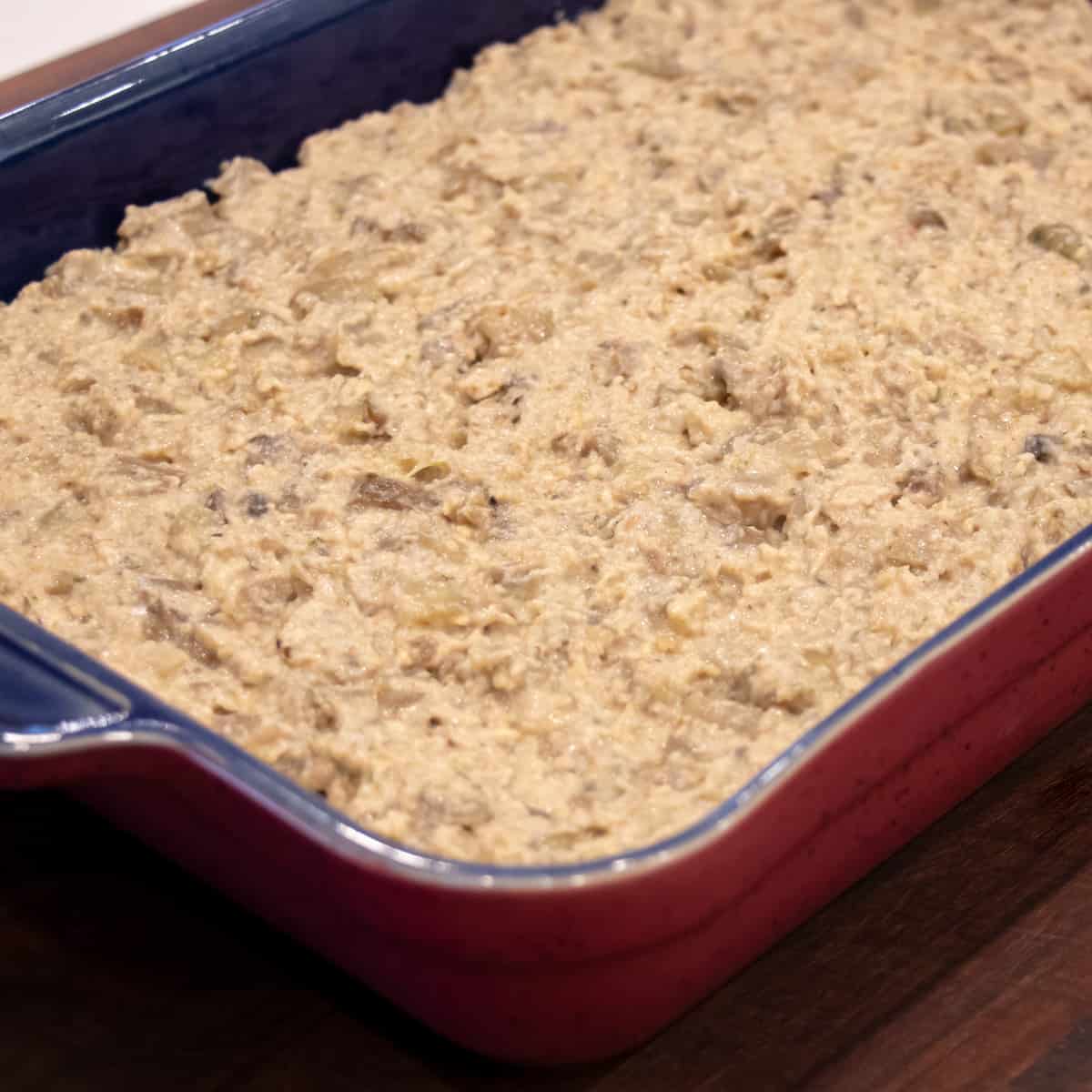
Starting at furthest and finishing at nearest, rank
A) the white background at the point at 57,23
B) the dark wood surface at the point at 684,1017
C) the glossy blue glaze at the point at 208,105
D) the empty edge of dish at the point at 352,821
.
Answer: the white background at the point at 57,23, the glossy blue glaze at the point at 208,105, the dark wood surface at the point at 684,1017, the empty edge of dish at the point at 352,821

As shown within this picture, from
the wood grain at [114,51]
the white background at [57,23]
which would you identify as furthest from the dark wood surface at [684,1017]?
the white background at [57,23]

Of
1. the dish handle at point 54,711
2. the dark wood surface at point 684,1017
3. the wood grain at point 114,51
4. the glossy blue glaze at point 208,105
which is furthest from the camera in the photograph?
the wood grain at point 114,51

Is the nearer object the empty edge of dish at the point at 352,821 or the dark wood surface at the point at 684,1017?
the empty edge of dish at the point at 352,821

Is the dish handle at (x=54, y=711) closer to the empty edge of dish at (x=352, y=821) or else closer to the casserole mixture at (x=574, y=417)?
the empty edge of dish at (x=352, y=821)

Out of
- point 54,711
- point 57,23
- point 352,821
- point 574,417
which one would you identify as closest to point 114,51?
point 57,23

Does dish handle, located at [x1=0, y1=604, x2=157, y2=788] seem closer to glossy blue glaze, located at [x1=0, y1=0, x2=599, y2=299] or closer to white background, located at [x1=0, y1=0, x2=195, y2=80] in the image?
glossy blue glaze, located at [x1=0, y1=0, x2=599, y2=299]

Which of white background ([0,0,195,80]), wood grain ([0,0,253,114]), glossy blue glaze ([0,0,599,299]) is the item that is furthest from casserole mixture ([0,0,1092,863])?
white background ([0,0,195,80])

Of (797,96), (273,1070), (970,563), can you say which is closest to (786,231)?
(797,96)
